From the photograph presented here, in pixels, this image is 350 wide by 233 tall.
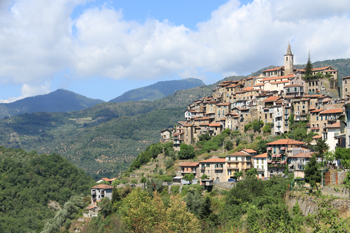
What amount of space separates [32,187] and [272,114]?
271 feet

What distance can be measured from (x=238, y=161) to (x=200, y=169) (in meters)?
7.34

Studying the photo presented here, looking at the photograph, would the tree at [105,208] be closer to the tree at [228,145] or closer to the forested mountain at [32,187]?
the tree at [228,145]

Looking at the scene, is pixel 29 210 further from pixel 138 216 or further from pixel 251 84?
pixel 138 216

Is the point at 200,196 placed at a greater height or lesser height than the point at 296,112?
lesser

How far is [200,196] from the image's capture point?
59125mm

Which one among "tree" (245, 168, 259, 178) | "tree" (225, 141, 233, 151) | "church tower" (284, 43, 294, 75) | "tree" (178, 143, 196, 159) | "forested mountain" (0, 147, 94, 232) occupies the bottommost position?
"forested mountain" (0, 147, 94, 232)

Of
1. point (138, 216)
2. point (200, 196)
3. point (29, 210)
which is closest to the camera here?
point (138, 216)

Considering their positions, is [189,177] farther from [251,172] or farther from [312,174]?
[312,174]

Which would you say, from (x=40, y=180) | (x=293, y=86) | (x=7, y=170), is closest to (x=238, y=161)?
(x=293, y=86)

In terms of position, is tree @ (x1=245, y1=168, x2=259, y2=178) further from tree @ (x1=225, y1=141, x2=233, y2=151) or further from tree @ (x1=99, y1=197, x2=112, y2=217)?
tree @ (x1=99, y1=197, x2=112, y2=217)

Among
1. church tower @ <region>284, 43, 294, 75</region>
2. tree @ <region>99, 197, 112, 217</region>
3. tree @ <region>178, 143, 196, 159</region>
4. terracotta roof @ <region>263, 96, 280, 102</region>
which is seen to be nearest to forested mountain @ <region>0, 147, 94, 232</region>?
tree @ <region>99, 197, 112, 217</region>

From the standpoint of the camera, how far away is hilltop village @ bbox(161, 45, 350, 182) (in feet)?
206

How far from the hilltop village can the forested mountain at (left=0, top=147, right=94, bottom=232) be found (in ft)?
139

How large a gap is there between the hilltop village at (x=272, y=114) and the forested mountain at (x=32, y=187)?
4240cm
